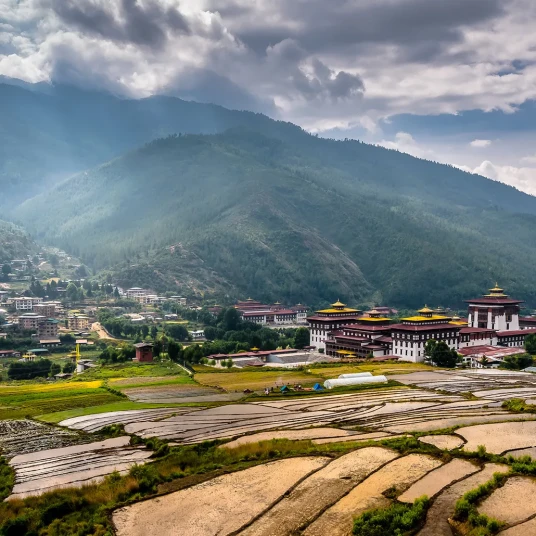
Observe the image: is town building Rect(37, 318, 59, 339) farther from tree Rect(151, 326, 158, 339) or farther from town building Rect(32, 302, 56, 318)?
town building Rect(32, 302, 56, 318)

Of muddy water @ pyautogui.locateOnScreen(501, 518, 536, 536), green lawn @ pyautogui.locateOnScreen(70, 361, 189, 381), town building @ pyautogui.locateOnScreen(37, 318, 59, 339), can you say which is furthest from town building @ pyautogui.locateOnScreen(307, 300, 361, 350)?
muddy water @ pyautogui.locateOnScreen(501, 518, 536, 536)

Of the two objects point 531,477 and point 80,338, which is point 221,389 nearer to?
point 531,477

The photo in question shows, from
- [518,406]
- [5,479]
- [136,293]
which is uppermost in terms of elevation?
[136,293]

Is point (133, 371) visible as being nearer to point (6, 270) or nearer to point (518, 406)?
point (518, 406)

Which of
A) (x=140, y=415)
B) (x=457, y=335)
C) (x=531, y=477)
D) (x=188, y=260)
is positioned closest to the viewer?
(x=531, y=477)

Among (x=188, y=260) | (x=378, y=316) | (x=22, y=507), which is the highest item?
(x=188, y=260)

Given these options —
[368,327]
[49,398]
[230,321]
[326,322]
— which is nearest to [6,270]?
[230,321]

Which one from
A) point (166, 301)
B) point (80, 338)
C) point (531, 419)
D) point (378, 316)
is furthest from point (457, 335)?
point (166, 301)
